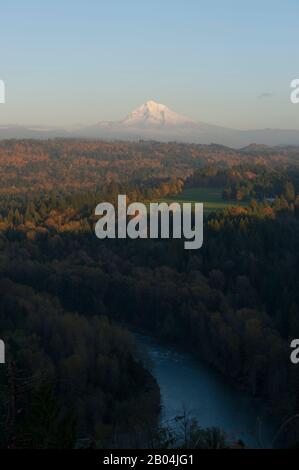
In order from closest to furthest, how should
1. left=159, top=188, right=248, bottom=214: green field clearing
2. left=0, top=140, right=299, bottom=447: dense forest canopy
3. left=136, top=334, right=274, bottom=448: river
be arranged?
left=0, top=140, right=299, bottom=447: dense forest canopy, left=136, top=334, right=274, bottom=448: river, left=159, top=188, right=248, bottom=214: green field clearing

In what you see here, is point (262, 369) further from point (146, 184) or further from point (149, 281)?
point (146, 184)

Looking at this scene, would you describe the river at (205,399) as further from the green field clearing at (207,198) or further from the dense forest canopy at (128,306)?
the green field clearing at (207,198)

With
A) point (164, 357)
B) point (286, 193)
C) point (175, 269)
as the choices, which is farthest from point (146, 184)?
point (164, 357)

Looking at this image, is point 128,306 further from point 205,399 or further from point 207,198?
point 207,198

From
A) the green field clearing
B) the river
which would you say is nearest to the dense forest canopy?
the river

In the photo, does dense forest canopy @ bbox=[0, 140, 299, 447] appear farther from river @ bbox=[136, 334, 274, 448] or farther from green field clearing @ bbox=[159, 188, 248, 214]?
green field clearing @ bbox=[159, 188, 248, 214]

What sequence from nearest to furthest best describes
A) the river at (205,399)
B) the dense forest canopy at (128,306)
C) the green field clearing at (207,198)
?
the dense forest canopy at (128,306)
the river at (205,399)
the green field clearing at (207,198)

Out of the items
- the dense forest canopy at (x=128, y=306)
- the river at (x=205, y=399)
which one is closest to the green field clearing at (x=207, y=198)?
the dense forest canopy at (x=128, y=306)
